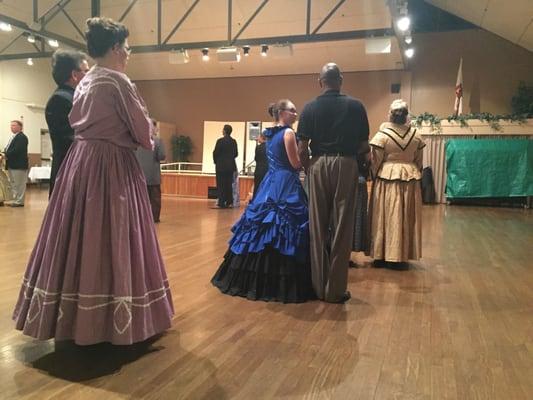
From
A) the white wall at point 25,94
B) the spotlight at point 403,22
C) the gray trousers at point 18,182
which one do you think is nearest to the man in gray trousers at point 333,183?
the spotlight at point 403,22

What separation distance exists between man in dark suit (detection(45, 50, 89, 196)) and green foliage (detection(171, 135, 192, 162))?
38.5 feet

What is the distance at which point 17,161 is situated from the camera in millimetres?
7027

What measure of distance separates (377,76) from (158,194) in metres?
8.34

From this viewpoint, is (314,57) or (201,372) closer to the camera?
(201,372)

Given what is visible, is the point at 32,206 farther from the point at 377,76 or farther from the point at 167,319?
the point at 377,76

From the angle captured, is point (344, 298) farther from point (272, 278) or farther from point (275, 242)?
point (275, 242)

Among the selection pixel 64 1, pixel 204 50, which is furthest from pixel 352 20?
pixel 64 1

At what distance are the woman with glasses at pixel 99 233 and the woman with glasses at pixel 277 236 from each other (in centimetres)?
92

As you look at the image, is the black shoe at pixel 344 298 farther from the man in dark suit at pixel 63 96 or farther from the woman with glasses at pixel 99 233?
the man in dark suit at pixel 63 96

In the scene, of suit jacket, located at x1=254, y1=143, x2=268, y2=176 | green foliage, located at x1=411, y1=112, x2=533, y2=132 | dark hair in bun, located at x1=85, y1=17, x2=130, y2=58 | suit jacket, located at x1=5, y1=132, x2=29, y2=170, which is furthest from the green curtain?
dark hair in bun, located at x1=85, y1=17, x2=130, y2=58

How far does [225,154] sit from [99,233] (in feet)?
20.7

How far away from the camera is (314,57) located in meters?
11.4

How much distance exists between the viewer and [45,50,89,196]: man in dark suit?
2080 millimetres

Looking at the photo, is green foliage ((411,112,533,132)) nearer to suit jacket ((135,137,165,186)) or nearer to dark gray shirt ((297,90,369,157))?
suit jacket ((135,137,165,186))
